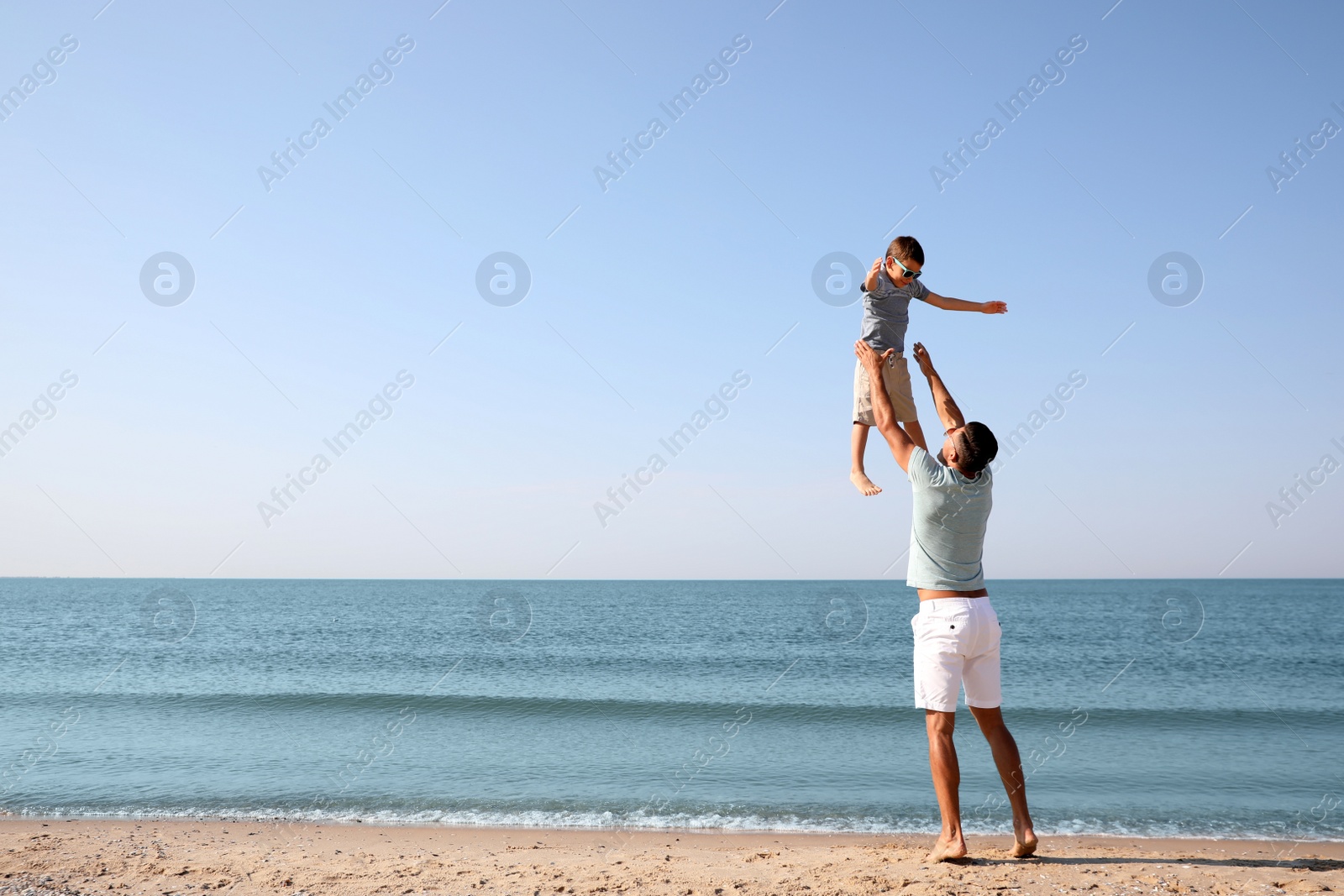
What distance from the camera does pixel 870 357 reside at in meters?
4.86

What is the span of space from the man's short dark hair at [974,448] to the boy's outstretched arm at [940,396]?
388 mm

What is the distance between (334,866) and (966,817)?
584 cm

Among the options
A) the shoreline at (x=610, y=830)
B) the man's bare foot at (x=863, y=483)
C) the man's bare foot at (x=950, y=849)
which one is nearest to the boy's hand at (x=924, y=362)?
the man's bare foot at (x=863, y=483)

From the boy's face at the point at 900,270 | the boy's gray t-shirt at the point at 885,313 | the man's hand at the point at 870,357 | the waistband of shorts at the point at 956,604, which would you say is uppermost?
the boy's face at the point at 900,270

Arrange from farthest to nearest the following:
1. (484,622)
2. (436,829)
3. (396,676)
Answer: (484,622), (396,676), (436,829)

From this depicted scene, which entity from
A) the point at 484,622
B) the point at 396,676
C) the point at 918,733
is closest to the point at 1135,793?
the point at 918,733

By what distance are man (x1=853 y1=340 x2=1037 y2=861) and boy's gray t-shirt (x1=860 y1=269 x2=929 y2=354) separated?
1.61 ft

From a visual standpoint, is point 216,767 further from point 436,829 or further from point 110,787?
point 436,829

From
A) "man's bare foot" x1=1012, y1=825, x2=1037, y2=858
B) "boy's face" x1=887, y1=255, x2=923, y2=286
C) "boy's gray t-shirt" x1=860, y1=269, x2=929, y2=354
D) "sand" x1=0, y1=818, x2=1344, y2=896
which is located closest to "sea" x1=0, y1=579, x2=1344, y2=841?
"sand" x1=0, y1=818, x2=1344, y2=896

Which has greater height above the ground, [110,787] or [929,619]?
[929,619]

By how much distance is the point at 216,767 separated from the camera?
10367mm

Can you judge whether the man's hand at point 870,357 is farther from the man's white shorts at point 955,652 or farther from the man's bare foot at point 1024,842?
the man's bare foot at point 1024,842

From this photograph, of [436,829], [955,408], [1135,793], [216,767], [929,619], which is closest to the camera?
[929,619]

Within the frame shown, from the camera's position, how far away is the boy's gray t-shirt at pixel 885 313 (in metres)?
5.27
